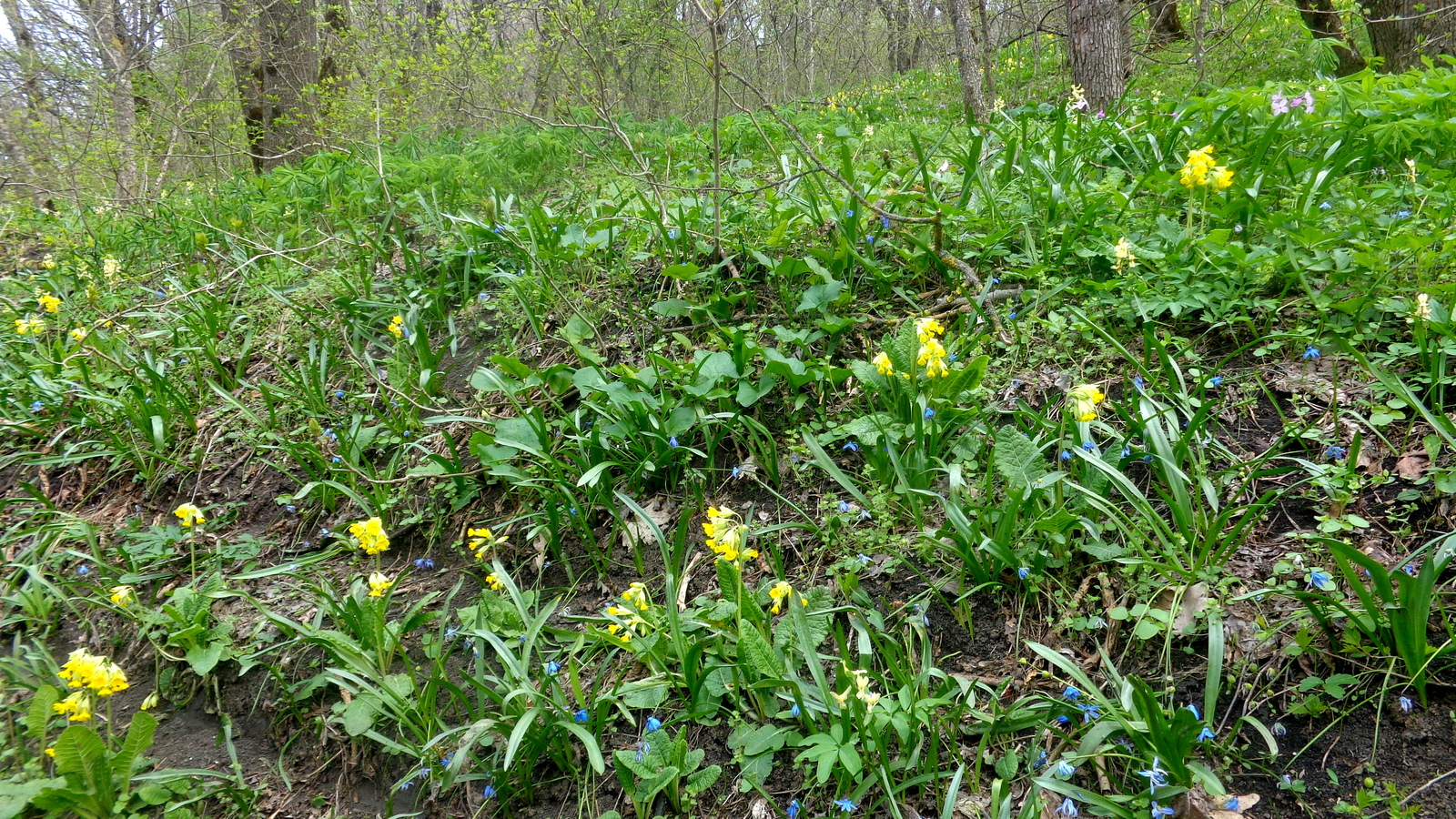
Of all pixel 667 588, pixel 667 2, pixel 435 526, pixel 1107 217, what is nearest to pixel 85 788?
pixel 435 526

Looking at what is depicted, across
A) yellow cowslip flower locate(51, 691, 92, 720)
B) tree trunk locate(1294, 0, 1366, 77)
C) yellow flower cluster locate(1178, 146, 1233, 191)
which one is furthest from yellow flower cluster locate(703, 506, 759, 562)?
tree trunk locate(1294, 0, 1366, 77)

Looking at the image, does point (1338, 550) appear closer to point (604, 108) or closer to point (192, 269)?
point (604, 108)

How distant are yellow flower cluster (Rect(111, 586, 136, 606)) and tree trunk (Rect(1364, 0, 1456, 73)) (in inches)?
247

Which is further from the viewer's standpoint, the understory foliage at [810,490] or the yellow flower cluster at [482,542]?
the yellow flower cluster at [482,542]

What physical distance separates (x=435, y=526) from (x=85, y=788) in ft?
3.68

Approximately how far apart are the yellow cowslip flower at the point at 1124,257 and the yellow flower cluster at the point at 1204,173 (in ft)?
0.83

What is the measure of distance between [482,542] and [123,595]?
107cm

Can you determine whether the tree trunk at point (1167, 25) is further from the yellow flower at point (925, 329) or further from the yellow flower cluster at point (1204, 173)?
the yellow flower at point (925, 329)

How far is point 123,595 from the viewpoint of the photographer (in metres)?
2.37

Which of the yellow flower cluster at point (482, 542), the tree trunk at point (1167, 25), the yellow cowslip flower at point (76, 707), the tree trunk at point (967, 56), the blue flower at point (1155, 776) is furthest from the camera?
the tree trunk at point (1167, 25)

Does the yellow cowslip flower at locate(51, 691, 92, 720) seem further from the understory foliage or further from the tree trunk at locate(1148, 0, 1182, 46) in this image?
the tree trunk at locate(1148, 0, 1182, 46)

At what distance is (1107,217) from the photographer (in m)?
2.92

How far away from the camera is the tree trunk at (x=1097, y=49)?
186 inches

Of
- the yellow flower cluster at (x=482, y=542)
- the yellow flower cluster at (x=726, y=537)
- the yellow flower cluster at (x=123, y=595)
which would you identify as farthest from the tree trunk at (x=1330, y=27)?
the yellow flower cluster at (x=123, y=595)
